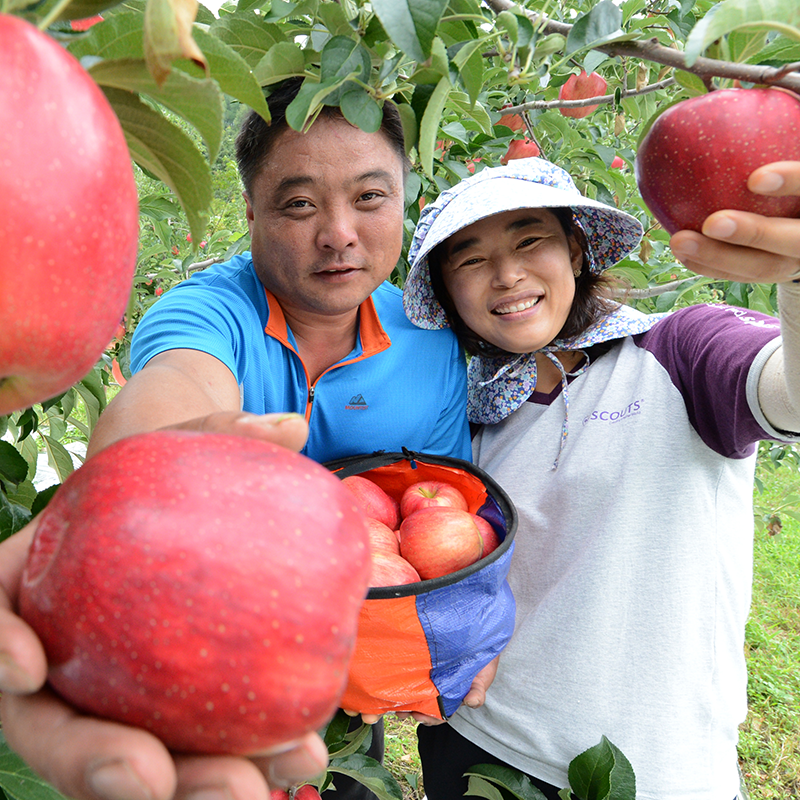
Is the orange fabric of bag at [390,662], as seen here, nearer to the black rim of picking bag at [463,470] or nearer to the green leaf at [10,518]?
the black rim of picking bag at [463,470]

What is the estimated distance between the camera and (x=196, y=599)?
0.40 meters

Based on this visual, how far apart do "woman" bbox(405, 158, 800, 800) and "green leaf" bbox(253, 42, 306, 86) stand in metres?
0.47

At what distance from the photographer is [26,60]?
0.32 metres

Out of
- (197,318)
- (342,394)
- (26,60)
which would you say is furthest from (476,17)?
(342,394)

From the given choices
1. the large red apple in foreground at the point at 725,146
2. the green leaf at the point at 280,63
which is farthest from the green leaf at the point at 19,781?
the large red apple in foreground at the point at 725,146

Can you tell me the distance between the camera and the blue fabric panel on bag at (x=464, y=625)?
0.97 m

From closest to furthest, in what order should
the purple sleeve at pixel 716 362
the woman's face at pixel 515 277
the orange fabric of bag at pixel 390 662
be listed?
the orange fabric of bag at pixel 390 662, the purple sleeve at pixel 716 362, the woman's face at pixel 515 277

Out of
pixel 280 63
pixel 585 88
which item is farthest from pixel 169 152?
pixel 585 88

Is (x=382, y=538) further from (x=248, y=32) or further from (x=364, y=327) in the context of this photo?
(x=248, y=32)

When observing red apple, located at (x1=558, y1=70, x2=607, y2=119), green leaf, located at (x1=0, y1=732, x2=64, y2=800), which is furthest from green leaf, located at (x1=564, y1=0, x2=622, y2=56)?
red apple, located at (x1=558, y1=70, x2=607, y2=119)

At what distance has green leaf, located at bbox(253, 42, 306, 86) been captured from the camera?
0.79m

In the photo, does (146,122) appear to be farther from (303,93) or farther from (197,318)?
(197,318)

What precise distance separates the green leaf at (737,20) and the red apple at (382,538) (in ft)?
2.75

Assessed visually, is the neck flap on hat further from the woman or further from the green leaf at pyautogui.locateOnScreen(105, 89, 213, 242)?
the green leaf at pyautogui.locateOnScreen(105, 89, 213, 242)
